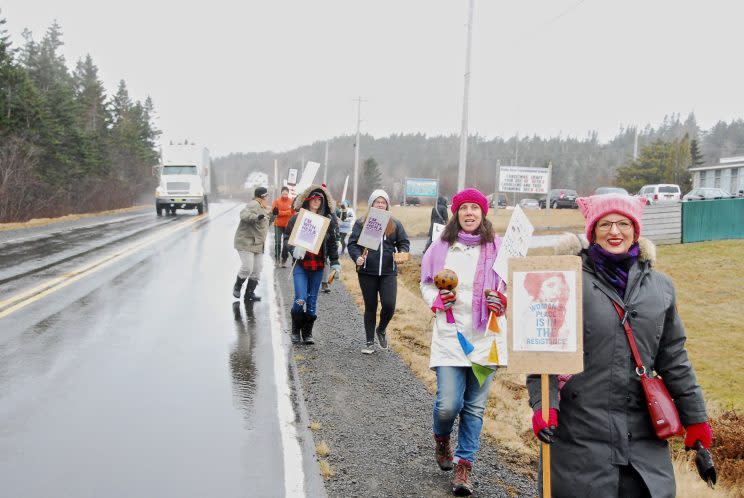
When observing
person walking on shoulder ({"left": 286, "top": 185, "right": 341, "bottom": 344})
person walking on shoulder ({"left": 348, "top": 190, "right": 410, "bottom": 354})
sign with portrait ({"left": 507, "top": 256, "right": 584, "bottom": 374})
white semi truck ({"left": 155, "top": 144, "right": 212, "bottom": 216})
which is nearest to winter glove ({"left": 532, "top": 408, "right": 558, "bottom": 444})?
sign with portrait ({"left": 507, "top": 256, "right": 584, "bottom": 374})

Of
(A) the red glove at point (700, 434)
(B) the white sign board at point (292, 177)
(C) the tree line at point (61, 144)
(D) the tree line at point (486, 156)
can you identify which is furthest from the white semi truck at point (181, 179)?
(D) the tree line at point (486, 156)

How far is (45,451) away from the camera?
4762 millimetres

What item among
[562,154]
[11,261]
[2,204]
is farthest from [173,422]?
[562,154]

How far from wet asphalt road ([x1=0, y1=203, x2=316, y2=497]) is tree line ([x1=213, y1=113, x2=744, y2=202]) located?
8853 cm

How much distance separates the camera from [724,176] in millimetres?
60344

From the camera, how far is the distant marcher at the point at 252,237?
35.1 feet

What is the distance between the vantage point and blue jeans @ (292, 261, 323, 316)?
322 inches

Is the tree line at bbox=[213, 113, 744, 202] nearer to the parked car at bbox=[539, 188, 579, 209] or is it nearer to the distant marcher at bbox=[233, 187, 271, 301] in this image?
the parked car at bbox=[539, 188, 579, 209]

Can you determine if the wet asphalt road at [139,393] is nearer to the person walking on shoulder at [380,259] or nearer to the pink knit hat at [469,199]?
the person walking on shoulder at [380,259]

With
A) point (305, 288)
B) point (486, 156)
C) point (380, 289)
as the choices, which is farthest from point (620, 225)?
point (486, 156)

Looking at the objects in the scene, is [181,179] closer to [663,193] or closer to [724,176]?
[663,193]

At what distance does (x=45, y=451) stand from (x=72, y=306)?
5.76 metres

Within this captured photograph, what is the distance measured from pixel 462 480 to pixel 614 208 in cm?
222

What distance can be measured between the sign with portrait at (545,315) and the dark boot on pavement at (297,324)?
17.6 feet
